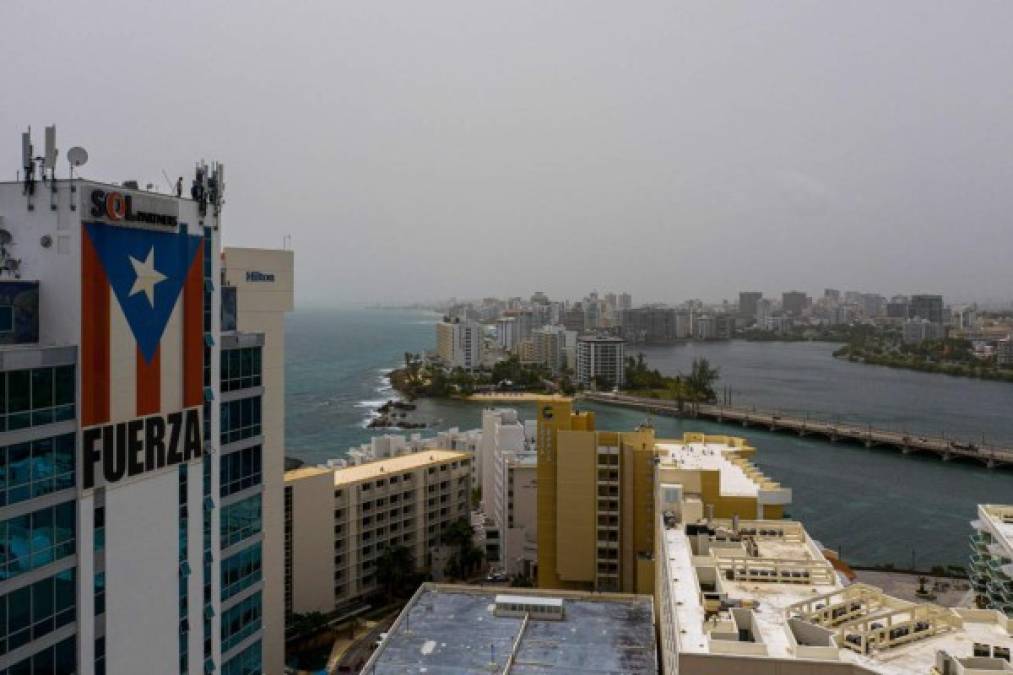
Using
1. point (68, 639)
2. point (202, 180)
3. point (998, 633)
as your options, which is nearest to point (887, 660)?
point (998, 633)

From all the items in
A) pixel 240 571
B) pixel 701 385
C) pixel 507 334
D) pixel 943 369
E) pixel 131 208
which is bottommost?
pixel 943 369

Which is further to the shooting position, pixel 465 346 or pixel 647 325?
pixel 647 325

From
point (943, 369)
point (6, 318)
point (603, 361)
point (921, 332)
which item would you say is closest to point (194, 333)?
point (6, 318)

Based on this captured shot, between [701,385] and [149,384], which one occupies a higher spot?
[149,384]

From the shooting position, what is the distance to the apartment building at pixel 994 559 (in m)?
6.04

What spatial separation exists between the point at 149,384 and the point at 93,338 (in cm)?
31

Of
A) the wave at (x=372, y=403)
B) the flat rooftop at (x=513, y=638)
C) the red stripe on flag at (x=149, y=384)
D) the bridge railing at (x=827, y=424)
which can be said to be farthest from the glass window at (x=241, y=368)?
the wave at (x=372, y=403)

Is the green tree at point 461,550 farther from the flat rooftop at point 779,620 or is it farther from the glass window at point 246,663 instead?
the glass window at point 246,663

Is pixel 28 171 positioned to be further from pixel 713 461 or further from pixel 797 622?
pixel 713 461

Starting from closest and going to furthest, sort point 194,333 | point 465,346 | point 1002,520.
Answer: point 194,333 < point 1002,520 < point 465,346

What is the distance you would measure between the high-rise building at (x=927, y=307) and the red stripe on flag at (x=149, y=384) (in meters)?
60.7

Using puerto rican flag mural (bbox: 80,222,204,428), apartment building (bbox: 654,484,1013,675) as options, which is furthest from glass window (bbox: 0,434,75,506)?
apartment building (bbox: 654,484,1013,675)

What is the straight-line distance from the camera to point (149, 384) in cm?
292

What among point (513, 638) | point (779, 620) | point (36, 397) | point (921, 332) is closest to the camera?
→ point (36, 397)
